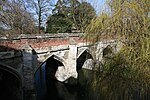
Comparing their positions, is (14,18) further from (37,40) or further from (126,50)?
(126,50)

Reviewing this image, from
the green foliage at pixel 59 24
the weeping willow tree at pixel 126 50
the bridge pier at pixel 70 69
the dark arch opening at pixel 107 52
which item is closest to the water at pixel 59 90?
the bridge pier at pixel 70 69

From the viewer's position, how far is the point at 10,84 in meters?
11.9

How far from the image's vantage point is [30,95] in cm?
1077

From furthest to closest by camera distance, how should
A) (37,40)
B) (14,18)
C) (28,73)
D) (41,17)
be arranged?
(41,17) → (14,18) → (37,40) → (28,73)

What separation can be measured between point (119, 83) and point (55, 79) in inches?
467

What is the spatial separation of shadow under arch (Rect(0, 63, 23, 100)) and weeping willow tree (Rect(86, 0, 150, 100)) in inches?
264

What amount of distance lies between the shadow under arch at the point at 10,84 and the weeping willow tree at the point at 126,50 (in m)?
6.71

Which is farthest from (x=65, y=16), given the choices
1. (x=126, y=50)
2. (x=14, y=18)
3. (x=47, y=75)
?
(x=126, y=50)

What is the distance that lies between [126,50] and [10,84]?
30.8 ft

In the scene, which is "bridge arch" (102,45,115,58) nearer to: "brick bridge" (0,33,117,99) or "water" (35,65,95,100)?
"brick bridge" (0,33,117,99)

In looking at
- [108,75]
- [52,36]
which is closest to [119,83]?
[108,75]

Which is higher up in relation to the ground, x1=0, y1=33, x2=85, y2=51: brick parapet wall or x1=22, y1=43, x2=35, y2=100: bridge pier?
x1=0, y1=33, x2=85, y2=51: brick parapet wall

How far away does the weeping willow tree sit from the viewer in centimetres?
380

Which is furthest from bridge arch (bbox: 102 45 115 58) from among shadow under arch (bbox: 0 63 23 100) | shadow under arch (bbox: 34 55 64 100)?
shadow under arch (bbox: 34 55 64 100)
